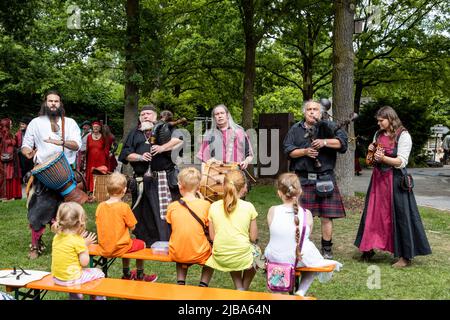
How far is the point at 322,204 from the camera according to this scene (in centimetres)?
642

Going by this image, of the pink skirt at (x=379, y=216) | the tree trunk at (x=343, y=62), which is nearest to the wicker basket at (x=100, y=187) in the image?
the tree trunk at (x=343, y=62)

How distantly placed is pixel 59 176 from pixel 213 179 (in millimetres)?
1993

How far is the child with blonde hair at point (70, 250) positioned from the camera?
403cm

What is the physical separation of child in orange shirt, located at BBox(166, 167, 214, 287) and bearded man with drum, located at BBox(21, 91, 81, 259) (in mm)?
2465

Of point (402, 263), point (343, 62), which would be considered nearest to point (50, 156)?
point (402, 263)

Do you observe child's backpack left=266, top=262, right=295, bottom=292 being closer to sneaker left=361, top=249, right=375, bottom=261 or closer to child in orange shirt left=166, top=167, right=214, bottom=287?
child in orange shirt left=166, top=167, right=214, bottom=287

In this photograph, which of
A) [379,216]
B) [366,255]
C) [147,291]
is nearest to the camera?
[147,291]

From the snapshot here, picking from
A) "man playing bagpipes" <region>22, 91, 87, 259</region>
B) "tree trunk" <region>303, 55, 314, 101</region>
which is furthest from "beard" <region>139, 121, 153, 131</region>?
"tree trunk" <region>303, 55, 314, 101</region>

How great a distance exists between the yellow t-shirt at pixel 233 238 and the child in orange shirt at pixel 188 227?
0.17 metres

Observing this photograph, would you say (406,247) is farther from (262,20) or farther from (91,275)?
(262,20)

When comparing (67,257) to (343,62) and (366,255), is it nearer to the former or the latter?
(366,255)

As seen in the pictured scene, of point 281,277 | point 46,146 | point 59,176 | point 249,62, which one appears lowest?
point 281,277

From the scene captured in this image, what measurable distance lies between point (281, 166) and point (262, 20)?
466 centimetres

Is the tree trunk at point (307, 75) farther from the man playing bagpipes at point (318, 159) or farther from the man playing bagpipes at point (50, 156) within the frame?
the man playing bagpipes at point (50, 156)
